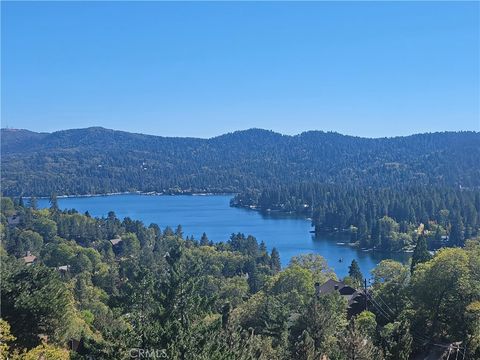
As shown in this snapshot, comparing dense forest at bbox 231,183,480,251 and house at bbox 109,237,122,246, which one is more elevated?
dense forest at bbox 231,183,480,251

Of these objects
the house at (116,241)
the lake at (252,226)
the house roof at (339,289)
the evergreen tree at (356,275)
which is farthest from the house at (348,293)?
the house at (116,241)

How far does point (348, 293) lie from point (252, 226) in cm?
5971

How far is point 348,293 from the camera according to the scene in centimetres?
2928

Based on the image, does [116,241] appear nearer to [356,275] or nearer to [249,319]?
[356,275]

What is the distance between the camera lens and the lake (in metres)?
60.3

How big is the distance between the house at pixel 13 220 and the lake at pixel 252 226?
68.0 feet

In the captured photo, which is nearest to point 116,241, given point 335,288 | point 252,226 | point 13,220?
point 13,220

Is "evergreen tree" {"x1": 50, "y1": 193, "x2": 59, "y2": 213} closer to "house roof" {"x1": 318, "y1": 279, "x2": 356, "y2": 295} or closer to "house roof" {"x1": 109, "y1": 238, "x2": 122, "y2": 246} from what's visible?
"house roof" {"x1": 109, "y1": 238, "x2": 122, "y2": 246}

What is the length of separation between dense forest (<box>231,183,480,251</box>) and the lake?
125 inches

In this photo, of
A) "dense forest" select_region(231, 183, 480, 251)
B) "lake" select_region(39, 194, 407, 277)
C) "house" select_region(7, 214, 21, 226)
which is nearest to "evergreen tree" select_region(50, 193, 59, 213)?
"house" select_region(7, 214, 21, 226)

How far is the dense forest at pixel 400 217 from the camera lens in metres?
67.5

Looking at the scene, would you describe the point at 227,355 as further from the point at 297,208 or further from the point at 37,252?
the point at 297,208

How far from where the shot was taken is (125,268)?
40.8 m

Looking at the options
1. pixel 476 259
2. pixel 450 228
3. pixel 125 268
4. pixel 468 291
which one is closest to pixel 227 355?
pixel 468 291
